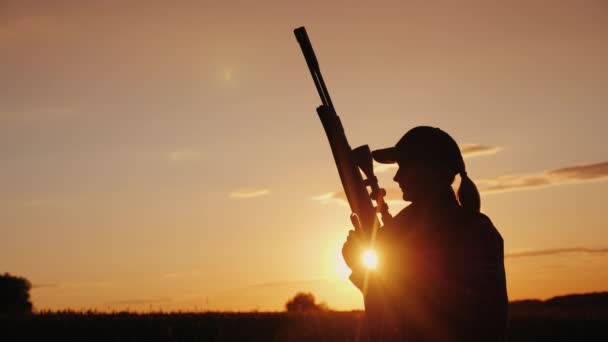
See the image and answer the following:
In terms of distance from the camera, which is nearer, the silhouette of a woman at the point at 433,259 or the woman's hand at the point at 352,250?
the silhouette of a woman at the point at 433,259

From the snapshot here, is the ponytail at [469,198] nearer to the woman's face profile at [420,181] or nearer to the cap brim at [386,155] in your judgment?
the woman's face profile at [420,181]

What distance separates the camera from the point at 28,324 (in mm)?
18719

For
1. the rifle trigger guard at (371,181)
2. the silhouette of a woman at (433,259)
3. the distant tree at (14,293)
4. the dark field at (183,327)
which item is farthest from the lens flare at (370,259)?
the distant tree at (14,293)

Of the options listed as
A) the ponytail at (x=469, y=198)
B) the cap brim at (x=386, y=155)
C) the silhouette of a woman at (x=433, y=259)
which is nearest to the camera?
the silhouette of a woman at (x=433, y=259)

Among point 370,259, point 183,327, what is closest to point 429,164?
point 370,259

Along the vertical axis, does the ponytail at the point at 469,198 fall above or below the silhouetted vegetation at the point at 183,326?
above

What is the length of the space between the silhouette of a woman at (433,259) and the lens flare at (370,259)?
0.04 m

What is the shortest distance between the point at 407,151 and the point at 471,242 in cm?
83

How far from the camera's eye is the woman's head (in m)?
5.44

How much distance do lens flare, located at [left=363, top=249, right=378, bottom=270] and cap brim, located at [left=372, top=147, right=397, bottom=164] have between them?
2.40ft

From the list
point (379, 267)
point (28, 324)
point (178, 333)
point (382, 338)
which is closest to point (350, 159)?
point (379, 267)

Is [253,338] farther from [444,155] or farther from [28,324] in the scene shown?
[444,155]

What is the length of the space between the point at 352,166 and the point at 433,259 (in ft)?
3.91

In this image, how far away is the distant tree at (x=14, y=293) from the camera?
254ft
